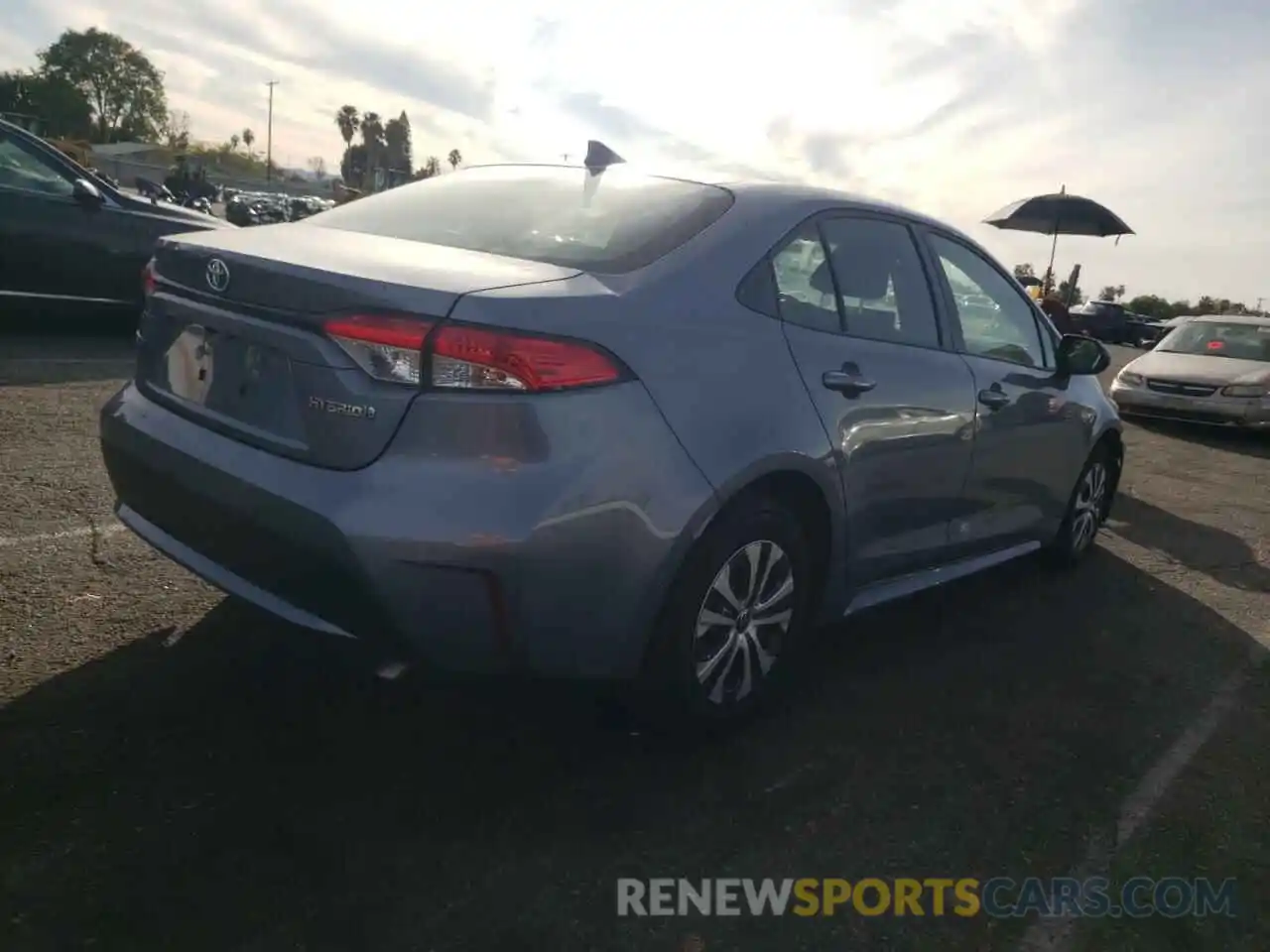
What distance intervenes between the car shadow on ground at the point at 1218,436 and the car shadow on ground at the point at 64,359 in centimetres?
975

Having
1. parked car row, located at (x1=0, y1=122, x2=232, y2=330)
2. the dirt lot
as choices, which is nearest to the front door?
the dirt lot

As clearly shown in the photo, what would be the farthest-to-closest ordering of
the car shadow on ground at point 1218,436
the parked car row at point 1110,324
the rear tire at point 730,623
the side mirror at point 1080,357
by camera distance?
1. the parked car row at point 1110,324
2. the car shadow on ground at point 1218,436
3. the side mirror at point 1080,357
4. the rear tire at point 730,623

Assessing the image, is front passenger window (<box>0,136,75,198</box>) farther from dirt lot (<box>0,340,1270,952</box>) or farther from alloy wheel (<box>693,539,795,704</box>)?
alloy wheel (<box>693,539,795,704</box>)

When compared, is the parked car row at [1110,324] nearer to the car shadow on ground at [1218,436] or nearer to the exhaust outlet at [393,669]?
the car shadow on ground at [1218,436]

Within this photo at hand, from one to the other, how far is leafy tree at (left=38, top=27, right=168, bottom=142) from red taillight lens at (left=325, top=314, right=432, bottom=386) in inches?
4638

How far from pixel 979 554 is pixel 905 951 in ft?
7.42

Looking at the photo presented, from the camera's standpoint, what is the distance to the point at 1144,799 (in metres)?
3.11

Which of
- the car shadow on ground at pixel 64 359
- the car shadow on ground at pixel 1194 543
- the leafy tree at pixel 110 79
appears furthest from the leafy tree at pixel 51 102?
the car shadow on ground at pixel 1194 543

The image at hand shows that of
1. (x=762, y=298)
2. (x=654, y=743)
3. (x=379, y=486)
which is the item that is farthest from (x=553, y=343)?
(x=654, y=743)

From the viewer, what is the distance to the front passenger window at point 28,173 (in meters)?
8.07

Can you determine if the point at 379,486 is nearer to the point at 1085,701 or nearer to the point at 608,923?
the point at 608,923

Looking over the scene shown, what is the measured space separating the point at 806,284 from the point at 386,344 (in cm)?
139

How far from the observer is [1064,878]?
2.69 metres

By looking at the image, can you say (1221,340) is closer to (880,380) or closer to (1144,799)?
(880,380)
